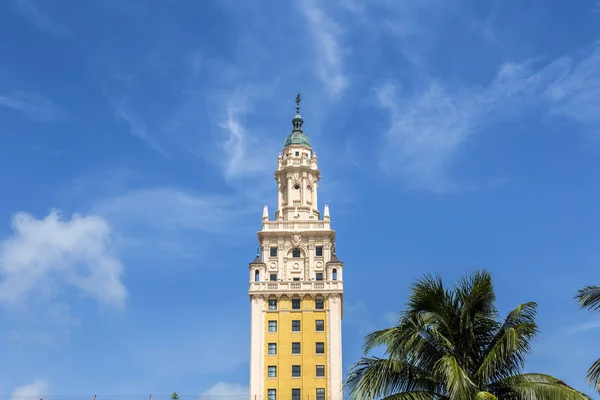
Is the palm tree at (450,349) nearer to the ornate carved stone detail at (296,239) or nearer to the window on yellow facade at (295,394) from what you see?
the window on yellow facade at (295,394)

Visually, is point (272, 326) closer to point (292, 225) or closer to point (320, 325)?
point (320, 325)

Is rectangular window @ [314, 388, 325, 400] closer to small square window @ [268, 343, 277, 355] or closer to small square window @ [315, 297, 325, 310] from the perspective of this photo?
small square window @ [268, 343, 277, 355]

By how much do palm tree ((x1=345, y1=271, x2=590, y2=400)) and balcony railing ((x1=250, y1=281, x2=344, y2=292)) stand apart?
237 ft

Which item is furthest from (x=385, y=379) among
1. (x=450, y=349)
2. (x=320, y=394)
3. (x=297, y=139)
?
(x=297, y=139)

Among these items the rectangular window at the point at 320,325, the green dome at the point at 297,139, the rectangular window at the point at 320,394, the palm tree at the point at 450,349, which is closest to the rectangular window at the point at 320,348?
the rectangular window at the point at 320,325

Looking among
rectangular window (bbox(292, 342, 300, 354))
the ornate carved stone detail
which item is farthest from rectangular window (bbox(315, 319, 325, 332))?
the ornate carved stone detail

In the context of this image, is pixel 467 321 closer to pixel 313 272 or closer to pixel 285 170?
pixel 313 272

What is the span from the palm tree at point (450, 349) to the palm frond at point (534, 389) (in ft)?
0.10

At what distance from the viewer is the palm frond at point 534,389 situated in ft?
85.1

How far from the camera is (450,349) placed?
92.5 feet

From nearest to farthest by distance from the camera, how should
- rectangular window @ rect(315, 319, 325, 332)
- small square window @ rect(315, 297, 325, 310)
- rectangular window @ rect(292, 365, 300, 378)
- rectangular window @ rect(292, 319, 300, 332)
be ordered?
rectangular window @ rect(292, 365, 300, 378)
rectangular window @ rect(315, 319, 325, 332)
rectangular window @ rect(292, 319, 300, 332)
small square window @ rect(315, 297, 325, 310)

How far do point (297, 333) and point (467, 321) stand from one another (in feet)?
235

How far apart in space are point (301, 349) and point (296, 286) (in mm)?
7534

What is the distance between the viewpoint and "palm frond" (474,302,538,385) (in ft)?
89.3
